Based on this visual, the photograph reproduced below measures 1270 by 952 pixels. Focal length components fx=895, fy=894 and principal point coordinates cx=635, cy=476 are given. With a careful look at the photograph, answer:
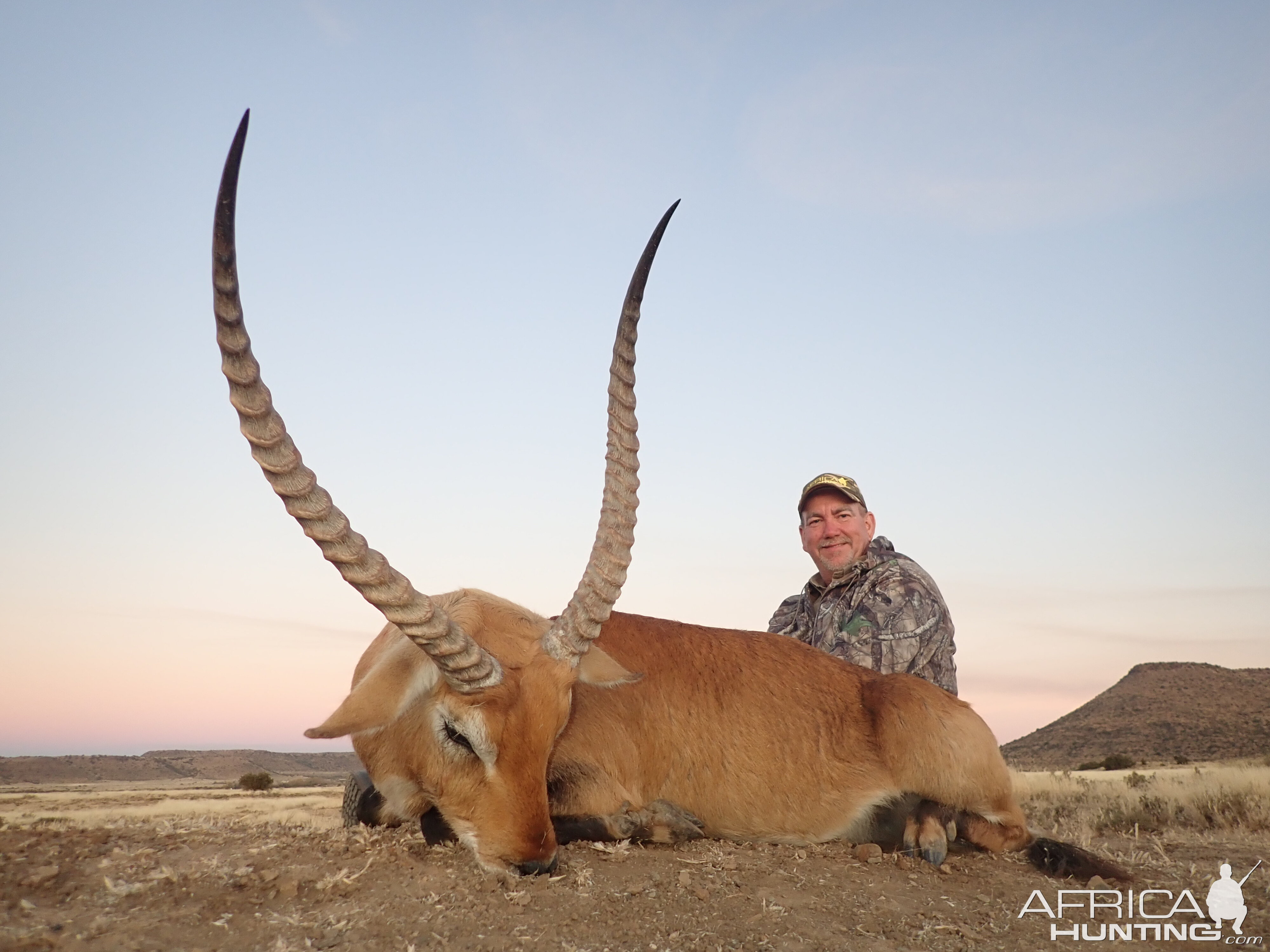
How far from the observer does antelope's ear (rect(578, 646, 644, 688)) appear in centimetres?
535

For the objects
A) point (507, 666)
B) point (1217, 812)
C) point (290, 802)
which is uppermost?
point (507, 666)

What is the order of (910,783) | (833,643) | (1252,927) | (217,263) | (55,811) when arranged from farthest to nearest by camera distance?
1. (55,811)
2. (833,643)
3. (910,783)
4. (1252,927)
5. (217,263)

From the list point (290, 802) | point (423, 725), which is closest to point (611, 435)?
point (423, 725)

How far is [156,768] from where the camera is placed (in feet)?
170

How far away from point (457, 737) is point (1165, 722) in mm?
48179

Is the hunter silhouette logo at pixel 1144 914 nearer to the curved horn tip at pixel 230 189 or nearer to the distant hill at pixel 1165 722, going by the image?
the curved horn tip at pixel 230 189

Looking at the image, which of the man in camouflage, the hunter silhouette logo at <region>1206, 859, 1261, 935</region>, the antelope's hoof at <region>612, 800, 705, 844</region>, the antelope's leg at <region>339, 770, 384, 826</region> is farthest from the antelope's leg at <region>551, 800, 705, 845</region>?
→ the hunter silhouette logo at <region>1206, 859, 1261, 935</region>

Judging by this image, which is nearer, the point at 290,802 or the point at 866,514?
the point at 866,514

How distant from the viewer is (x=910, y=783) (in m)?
6.11

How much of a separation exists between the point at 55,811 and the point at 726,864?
1686 centimetres

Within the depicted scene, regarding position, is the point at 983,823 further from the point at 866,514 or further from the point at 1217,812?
the point at 1217,812

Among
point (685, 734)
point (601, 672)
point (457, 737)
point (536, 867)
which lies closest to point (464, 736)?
point (457, 737)

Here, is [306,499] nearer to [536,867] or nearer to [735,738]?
[536,867]

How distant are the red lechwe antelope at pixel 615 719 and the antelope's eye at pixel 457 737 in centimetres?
2
